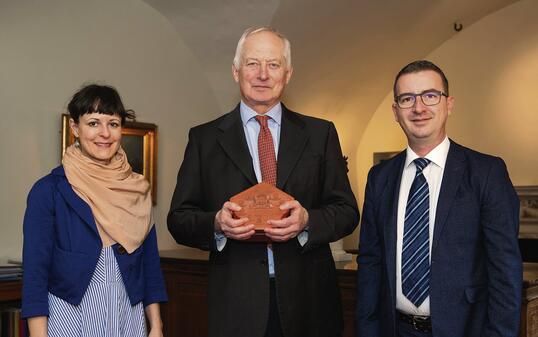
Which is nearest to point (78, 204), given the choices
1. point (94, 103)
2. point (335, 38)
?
point (94, 103)

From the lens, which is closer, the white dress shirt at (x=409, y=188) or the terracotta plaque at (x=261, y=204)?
the terracotta plaque at (x=261, y=204)

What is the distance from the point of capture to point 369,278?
8.18ft

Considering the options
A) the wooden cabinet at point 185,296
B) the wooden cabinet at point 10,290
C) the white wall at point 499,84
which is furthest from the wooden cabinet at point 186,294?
the white wall at point 499,84

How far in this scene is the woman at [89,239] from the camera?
90.7 inches

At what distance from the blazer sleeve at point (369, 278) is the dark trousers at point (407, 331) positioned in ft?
0.43

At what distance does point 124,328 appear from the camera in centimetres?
241

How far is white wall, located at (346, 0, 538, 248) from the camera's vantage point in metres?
7.68

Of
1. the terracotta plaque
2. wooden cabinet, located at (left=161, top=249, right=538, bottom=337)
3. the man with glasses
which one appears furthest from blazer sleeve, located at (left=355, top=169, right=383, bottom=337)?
wooden cabinet, located at (left=161, top=249, right=538, bottom=337)

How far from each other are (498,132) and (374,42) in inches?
75.5

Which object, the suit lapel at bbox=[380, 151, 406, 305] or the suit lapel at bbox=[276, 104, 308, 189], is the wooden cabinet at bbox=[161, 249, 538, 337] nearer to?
the suit lapel at bbox=[380, 151, 406, 305]

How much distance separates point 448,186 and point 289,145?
22.0 inches

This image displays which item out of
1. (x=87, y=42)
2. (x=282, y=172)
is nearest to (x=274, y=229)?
(x=282, y=172)

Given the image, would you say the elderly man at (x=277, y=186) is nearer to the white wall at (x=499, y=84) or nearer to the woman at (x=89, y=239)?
the woman at (x=89, y=239)

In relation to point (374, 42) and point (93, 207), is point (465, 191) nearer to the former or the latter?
point (93, 207)
